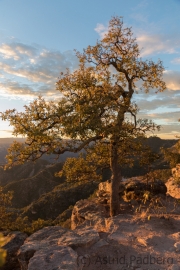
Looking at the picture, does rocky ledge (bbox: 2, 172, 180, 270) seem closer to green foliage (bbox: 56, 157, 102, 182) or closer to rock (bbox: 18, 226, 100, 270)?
rock (bbox: 18, 226, 100, 270)

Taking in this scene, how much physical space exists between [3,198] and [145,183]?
11.9 m

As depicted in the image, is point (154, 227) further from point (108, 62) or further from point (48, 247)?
point (108, 62)

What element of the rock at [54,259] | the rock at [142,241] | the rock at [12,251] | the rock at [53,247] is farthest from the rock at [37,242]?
the rock at [142,241]

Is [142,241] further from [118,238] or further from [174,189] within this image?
[174,189]

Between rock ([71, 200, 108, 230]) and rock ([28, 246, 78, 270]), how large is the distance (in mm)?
6168

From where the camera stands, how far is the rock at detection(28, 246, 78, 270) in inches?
307

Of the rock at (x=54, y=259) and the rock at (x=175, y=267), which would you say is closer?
the rock at (x=54, y=259)

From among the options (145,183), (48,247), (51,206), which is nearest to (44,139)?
(48,247)

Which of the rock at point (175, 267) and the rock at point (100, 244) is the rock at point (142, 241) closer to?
the rock at point (100, 244)

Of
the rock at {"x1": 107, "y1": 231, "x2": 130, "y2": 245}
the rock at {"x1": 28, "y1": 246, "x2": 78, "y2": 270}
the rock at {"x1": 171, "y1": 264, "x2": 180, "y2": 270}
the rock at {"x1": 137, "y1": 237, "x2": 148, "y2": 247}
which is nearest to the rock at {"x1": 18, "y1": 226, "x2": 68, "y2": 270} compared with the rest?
the rock at {"x1": 28, "y1": 246, "x2": 78, "y2": 270}

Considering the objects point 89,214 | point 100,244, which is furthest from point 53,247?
point 89,214

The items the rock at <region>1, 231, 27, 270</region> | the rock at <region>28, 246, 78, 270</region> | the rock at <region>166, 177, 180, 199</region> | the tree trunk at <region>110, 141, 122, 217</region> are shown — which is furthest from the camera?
the rock at <region>166, 177, 180, 199</region>

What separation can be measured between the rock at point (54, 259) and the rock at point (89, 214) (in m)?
6.17

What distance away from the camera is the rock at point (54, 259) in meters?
7.79
